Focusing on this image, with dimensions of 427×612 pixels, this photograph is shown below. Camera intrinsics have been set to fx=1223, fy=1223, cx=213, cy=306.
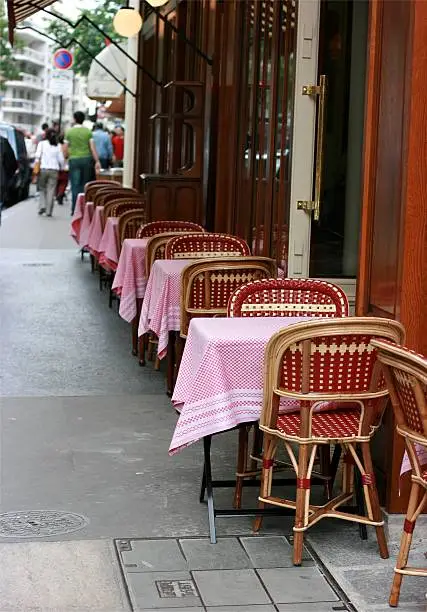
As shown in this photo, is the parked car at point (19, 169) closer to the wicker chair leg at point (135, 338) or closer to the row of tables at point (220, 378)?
the wicker chair leg at point (135, 338)

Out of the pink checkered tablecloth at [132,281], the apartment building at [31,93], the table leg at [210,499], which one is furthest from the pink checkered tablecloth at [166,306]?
the apartment building at [31,93]

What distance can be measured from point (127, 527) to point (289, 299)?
1476mm

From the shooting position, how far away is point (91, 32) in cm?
3531

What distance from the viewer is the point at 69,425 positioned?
7457 millimetres

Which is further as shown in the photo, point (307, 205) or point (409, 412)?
point (307, 205)

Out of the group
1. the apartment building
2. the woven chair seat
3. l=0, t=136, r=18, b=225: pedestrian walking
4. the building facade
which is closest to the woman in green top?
l=0, t=136, r=18, b=225: pedestrian walking

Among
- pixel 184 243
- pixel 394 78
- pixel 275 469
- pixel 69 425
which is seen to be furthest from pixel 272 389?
pixel 184 243

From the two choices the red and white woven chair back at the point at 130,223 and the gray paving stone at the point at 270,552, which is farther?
the red and white woven chair back at the point at 130,223

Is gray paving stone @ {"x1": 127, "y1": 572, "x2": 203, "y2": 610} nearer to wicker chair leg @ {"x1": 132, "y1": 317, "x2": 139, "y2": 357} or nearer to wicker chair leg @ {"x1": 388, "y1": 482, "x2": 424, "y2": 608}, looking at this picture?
wicker chair leg @ {"x1": 388, "y1": 482, "x2": 424, "y2": 608}

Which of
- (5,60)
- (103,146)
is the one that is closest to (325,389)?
(103,146)

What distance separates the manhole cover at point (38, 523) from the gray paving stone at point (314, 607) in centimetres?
123

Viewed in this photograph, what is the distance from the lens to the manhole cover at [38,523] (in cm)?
538

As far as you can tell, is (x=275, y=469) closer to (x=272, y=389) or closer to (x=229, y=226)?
(x=272, y=389)

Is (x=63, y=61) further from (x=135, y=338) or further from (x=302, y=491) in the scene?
(x=302, y=491)
